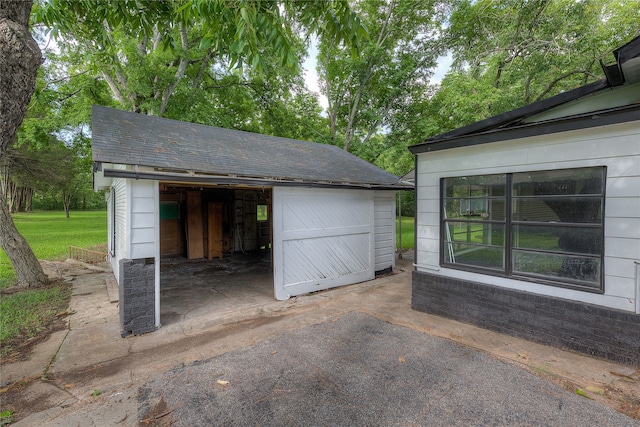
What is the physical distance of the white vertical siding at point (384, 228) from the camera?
770 cm

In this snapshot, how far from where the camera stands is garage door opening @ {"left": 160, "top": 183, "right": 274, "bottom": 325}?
6.41m

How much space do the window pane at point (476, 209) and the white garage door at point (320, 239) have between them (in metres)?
2.64

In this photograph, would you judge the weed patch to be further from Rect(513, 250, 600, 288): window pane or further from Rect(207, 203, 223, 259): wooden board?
Rect(513, 250, 600, 288): window pane

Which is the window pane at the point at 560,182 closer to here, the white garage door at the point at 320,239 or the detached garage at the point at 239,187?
the detached garage at the point at 239,187

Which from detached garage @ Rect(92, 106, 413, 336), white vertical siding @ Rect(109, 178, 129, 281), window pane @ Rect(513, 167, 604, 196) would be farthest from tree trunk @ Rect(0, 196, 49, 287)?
window pane @ Rect(513, 167, 604, 196)

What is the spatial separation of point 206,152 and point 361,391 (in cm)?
484

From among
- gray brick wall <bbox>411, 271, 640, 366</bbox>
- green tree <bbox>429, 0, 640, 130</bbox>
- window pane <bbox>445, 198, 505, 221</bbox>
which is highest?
green tree <bbox>429, 0, 640, 130</bbox>

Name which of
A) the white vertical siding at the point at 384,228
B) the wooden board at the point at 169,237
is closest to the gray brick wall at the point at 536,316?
the white vertical siding at the point at 384,228

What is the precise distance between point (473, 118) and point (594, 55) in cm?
462

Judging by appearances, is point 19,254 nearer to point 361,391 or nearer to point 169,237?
point 169,237

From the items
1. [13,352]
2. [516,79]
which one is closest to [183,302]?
[13,352]

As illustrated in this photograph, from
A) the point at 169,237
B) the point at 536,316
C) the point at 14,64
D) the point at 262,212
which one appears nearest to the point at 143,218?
the point at 14,64

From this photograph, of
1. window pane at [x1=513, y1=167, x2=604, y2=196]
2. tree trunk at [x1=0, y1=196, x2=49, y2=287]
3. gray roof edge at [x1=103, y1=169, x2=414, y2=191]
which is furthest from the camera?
tree trunk at [x1=0, y1=196, x2=49, y2=287]

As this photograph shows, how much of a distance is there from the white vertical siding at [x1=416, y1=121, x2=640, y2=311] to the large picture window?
3.6 inches
